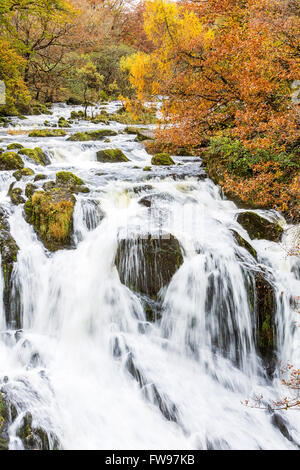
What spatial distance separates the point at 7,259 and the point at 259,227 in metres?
5.97

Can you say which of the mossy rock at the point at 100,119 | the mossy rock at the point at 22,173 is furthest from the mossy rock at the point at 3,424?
the mossy rock at the point at 100,119

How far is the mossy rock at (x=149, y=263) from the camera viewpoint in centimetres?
575

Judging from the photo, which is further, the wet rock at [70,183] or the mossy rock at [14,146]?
the mossy rock at [14,146]

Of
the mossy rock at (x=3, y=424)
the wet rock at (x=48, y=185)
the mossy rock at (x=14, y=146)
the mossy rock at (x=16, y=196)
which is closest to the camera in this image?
the mossy rock at (x=3, y=424)

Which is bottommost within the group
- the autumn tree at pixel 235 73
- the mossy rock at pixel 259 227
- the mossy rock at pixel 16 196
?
the mossy rock at pixel 259 227

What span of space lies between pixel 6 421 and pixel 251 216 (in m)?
6.47

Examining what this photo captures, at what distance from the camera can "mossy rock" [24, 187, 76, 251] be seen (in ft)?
21.1

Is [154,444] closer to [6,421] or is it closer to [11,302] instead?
[6,421]

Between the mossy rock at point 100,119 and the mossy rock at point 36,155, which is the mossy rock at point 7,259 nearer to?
the mossy rock at point 36,155

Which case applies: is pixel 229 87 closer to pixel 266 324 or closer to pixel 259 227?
pixel 259 227

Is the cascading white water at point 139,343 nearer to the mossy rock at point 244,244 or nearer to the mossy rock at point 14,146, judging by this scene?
the mossy rock at point 244,244

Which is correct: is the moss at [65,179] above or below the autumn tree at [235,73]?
below

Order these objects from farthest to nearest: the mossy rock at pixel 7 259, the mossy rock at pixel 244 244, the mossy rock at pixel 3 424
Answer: the mossy rock at pixel 244 244, the mossy rock at pixel 7 259, the mossy rock at pixel 3 424

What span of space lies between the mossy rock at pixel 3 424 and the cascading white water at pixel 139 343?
3.6 inches
